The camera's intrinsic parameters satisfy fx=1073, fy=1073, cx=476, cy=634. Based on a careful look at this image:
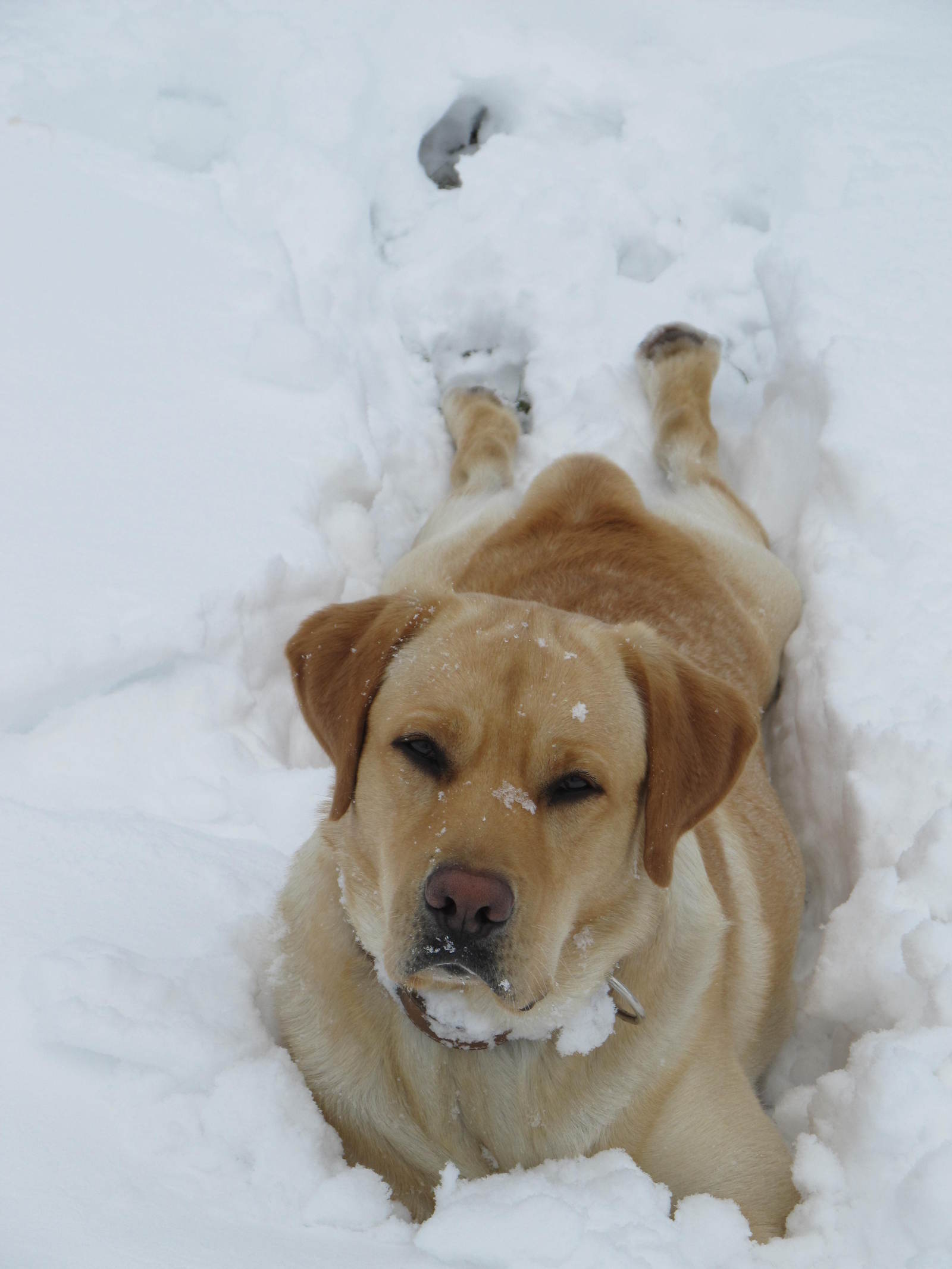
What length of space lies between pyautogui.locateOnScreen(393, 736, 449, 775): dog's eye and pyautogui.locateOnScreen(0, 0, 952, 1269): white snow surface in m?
0.77

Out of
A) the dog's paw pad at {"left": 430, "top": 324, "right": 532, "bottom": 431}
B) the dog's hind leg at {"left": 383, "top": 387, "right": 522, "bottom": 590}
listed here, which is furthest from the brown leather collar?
the dog's paw pad at {"left": 430, "top": 324, "right": 532, "bottom": 431}

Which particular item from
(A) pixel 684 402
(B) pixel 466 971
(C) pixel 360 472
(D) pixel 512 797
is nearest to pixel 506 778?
(D) pixel 512 797

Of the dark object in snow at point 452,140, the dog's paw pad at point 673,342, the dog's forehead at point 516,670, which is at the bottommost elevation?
the dog's paw pad at point 673,342

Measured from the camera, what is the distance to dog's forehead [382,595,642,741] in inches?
96.4

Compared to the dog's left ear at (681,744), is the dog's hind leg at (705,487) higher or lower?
lower

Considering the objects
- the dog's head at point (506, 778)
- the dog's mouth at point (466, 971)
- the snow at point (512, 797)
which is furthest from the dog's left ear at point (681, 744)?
the dog's mouth at point (466, 971)

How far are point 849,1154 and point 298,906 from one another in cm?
147

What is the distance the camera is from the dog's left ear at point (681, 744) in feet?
8.19

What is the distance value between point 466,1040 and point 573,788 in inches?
26.4

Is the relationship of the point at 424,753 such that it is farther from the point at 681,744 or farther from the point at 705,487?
the point at 705,487

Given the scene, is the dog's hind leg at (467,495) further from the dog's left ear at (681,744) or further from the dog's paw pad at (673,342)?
the dog's left ear at (681,744)

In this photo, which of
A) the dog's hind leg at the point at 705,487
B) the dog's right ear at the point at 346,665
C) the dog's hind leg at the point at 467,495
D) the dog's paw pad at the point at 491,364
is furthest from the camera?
the dog's paw pad at the point at 491,364

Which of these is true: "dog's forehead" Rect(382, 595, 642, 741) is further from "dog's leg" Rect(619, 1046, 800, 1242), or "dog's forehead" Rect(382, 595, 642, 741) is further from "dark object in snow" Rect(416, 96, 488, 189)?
"dark object in snow" Rect(416, 96, 488, 189)

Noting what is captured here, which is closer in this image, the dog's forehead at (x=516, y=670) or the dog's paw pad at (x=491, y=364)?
the dog's forehead at (x=516, y=670)
